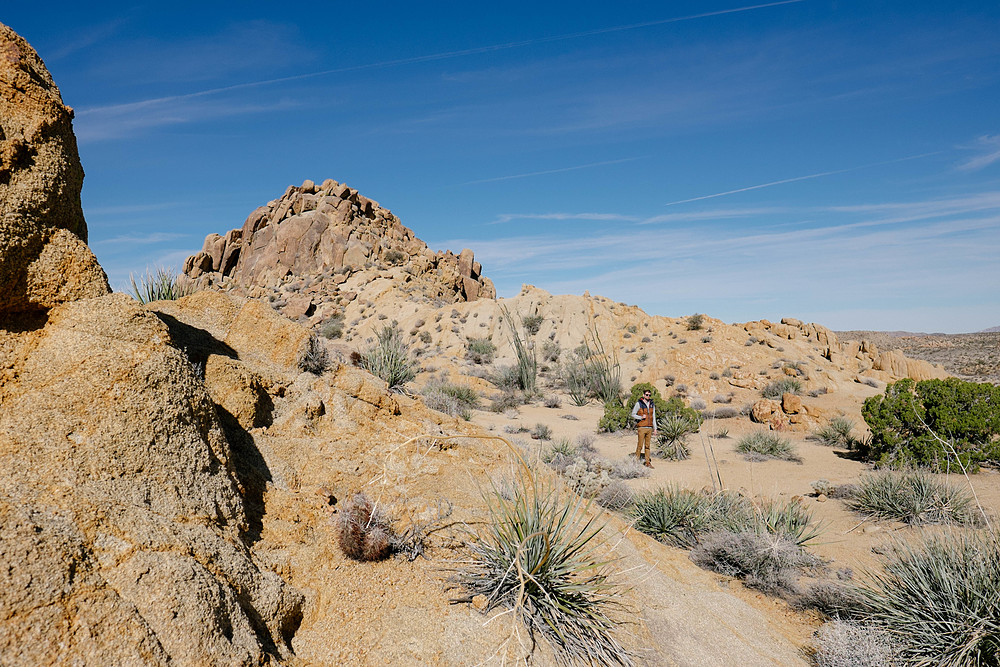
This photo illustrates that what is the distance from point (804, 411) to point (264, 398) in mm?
16405

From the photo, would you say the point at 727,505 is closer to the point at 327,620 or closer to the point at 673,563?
the point at 673,563

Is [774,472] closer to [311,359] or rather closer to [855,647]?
[855,647]

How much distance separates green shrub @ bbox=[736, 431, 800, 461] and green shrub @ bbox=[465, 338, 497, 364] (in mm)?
15499

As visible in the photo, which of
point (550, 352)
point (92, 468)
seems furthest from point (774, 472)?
point (550, 352)

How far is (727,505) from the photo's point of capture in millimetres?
7559

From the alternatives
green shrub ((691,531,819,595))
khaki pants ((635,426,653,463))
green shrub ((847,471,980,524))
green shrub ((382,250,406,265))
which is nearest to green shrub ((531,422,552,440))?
khaki pants ((635,426,653,463))

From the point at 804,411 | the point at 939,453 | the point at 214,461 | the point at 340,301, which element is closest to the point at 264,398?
the point at 214,461

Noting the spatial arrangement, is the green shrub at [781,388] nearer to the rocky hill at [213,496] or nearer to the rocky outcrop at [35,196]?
the rocky hill at [213,496]

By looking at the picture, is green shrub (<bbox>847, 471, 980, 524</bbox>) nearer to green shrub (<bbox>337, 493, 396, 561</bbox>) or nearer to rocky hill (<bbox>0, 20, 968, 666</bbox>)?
rocky hill (<bbox>0, 20, 968, 666</bbox>)

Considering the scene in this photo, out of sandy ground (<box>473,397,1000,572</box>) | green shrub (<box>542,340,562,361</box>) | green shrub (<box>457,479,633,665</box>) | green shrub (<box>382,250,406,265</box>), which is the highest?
green shrub (<box>382,250,406,265</box>)

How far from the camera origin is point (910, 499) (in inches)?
311

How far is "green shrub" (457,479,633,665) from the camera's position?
10.8 ft

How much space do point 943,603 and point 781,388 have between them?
59.3 ft

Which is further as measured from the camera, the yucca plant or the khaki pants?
the khaki pants
